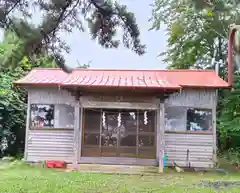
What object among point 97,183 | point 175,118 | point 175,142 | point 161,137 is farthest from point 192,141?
point 97,183

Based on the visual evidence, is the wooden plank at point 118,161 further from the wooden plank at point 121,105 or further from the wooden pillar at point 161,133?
the wooden plank at point 121,105

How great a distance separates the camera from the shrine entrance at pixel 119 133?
1237 cm

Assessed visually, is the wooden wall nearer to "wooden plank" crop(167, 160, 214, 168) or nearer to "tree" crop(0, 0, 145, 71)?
"wooden plank" crop(167, 160, 214, 168)

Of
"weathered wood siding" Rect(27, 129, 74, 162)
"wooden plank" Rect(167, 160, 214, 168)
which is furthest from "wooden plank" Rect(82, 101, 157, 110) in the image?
"wooden plank" Rect(167, 160, 214, 168)

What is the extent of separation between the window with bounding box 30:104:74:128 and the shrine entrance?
57 centimetres

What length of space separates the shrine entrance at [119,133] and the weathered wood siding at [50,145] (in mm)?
524

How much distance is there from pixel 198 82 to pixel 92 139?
158 inches

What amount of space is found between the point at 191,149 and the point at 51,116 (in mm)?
4828

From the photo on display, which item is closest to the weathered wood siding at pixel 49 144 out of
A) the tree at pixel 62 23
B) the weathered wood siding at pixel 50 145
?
the weathered wood siding at pixel 50 145

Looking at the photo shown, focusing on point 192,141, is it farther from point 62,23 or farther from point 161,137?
point 62,23

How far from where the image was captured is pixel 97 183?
28.5 feet

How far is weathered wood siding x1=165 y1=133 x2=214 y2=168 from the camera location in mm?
12281

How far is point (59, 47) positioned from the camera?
12.3 ft

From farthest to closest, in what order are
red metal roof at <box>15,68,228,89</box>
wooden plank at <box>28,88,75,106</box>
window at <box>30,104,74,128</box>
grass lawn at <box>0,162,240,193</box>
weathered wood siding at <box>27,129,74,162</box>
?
wooden plank at <box>28,88,75,106</box> → window at <box>30,104,74,128</box> → weathered wood siding at <box>27,129,74,162</box> → red metal roof at <box>15,68,228,89</box> → grass lawn at <box>0,162,240,193</box>
